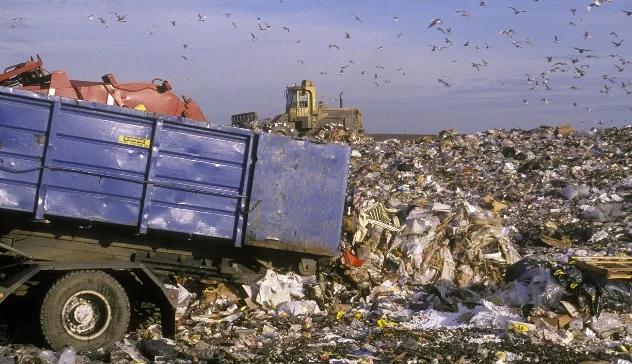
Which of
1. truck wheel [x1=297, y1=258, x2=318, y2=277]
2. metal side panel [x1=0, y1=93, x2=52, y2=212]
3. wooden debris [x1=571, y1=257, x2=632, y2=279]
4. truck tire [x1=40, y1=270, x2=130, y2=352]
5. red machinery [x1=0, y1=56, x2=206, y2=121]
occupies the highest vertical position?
red machinery [x1=0, y1=56, x2=206, y2=121]

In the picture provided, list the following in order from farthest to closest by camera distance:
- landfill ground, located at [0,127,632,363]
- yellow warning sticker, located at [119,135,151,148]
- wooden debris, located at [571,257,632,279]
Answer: wooden debris, located at [571,257,632,279]
landfill ground, located at [0,127,632,363]
yellow warning sticker, located at [119,135,151,148]

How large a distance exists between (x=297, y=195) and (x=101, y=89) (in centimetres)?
207

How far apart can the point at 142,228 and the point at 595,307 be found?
15.3 feet

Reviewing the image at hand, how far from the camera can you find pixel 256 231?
6.79 meters

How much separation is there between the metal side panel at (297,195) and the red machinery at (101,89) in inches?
47.8

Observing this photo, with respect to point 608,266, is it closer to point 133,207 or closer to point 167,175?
point 167,175

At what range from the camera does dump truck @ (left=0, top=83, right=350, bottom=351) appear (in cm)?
613

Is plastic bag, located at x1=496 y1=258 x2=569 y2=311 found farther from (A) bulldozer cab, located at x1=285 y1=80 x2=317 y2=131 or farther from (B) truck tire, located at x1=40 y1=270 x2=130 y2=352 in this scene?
(A) bulldozer cab, located at x1=285 y1=80 x2=317 y2=131

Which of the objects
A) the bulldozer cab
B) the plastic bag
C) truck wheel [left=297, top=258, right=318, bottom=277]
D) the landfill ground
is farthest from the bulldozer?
truck wheel [left=297, top=258, right=318, bottom=277]

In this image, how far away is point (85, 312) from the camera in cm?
624

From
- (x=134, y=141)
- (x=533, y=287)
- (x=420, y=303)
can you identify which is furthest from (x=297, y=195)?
(x=533, y=287)

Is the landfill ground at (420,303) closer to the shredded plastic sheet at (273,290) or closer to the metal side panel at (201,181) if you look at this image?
→ the shredded plastic sheet at (273,290)

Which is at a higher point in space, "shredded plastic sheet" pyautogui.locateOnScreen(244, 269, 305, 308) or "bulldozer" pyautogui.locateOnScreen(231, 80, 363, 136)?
"bulldozer" pyautogui.locateOnScreen(231, 80, 363, 136)

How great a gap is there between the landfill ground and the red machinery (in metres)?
1.70
